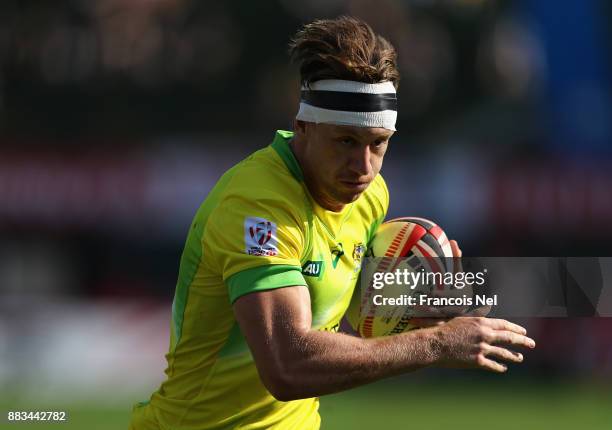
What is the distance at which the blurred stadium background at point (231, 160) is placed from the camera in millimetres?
11344

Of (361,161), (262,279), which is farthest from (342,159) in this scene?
(262,279)

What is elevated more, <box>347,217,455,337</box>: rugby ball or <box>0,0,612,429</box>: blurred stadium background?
<box>0,0,612,429</box>: blurred stadium background

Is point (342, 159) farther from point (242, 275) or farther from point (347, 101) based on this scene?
point (242, 275)

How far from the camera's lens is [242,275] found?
4730 millimetres

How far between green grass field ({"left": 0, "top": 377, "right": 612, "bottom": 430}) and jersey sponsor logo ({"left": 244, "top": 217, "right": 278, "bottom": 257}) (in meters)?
5.68

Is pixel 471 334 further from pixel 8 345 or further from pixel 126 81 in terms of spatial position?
pixel 126 81

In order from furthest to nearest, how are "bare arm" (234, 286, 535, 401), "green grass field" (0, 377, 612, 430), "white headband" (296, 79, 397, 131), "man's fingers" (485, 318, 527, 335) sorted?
"green grass field" (0, 377, 612, 430)
"white headband" (296, 79, 397, 131)
"man's fingers" (485, 318, 527, 335)
"bare arm" (234, 286, 535, 401)

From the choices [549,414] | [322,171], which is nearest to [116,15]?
[549,414]

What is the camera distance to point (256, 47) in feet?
43.9

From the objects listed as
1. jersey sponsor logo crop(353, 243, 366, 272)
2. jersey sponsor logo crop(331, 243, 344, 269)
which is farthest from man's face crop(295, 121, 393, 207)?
jersey sponsor logo crop(353, 243, 366, 272)

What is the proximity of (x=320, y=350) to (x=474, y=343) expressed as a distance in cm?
66

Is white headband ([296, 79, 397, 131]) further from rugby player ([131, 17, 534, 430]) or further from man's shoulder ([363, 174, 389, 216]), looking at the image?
man's shoulder ([363, 174, 389, 216])

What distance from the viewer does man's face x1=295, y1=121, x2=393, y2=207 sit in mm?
5062

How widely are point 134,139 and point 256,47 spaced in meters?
1.87
